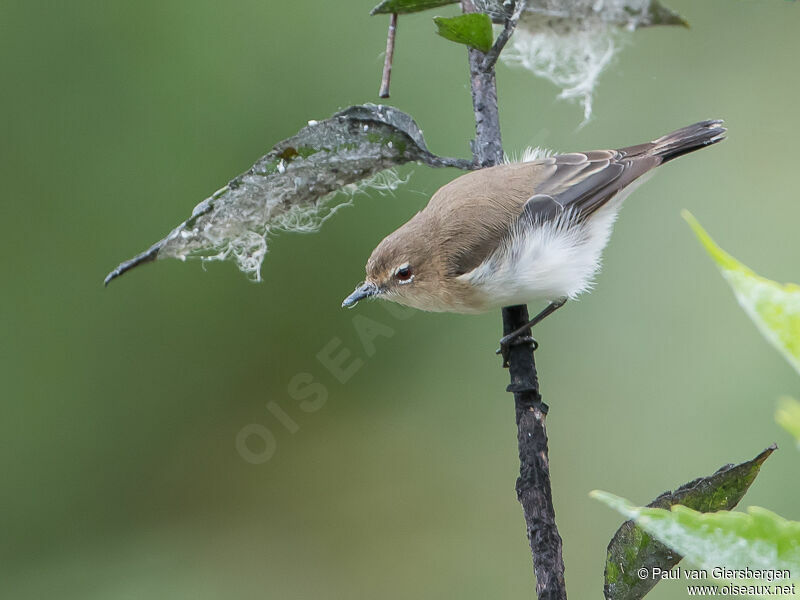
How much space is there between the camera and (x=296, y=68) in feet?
7.65

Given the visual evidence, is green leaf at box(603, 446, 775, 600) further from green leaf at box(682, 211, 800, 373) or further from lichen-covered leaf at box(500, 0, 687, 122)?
lichen-covered leaf at box(500, 0, 687, 122)

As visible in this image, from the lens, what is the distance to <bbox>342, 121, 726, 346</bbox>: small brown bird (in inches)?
59.5

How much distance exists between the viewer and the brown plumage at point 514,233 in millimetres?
1513

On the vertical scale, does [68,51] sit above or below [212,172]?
above

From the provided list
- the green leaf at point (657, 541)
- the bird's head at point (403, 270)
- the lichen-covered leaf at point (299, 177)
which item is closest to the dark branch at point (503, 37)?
the lichen-covered leaf at point (299, 177)

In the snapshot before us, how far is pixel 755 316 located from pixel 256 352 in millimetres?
2084

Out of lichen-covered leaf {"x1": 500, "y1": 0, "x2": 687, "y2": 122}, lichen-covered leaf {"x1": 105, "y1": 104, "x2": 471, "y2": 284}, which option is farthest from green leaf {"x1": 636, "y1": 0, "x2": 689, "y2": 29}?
lichen-covered leaf {"x1": 105, "y1": 104, "x2": 471, "y2": 284}

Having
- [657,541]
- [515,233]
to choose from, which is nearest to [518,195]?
[515,233]

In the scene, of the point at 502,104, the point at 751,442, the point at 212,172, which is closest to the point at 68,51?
the point at 212,172

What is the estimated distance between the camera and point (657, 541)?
1.98 ft

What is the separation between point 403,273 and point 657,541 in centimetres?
110

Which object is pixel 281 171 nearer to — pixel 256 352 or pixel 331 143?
pixel 331 143

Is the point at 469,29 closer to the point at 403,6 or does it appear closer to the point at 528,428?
the point at 403,6

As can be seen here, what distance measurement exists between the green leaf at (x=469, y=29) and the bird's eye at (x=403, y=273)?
0.80m
